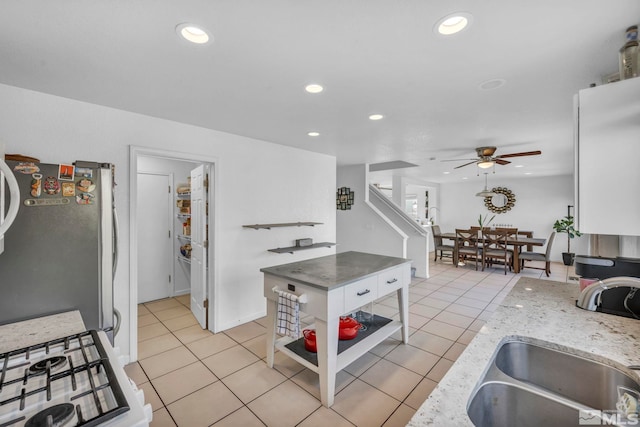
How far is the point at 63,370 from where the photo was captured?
975 millimetres

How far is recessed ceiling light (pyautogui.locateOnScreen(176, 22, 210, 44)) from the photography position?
133cm

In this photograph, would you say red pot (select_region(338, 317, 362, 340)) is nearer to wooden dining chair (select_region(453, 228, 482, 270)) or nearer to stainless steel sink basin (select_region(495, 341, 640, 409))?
stainless steel sink basin (select_region(495, 341, 640, 409))

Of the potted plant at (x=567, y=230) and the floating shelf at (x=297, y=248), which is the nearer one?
the floating shelf at (x=297, y=248)

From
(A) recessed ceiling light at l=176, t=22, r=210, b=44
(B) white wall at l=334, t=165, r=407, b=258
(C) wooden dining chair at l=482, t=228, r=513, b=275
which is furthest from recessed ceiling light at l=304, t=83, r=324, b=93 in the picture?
(C) wooden dining chair at l=482, t=228, r=513, b=275

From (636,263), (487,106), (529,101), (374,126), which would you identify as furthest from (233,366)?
(529,101)

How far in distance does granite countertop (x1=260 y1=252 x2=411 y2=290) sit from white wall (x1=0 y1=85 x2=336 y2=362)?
1038 millimetres

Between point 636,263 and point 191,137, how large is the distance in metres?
3.60

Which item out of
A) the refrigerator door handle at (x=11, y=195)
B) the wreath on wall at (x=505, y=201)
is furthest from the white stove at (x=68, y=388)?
the wreath on wall at (x=505, y=201)

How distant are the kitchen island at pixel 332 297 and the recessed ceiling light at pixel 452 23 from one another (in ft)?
5.34

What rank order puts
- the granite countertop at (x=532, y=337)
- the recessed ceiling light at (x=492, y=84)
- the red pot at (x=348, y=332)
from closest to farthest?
the granite countertop at (x=532, y=337), the recessed ceiling light at (x=492, y=84), the red pot at (x=348, y=332)

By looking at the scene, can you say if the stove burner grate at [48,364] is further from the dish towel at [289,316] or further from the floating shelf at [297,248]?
the floating shelf at [297,248]

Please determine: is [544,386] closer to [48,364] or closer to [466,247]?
[48,364]

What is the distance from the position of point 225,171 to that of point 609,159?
310 centimetres

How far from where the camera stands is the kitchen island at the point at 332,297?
1991 millimetres
